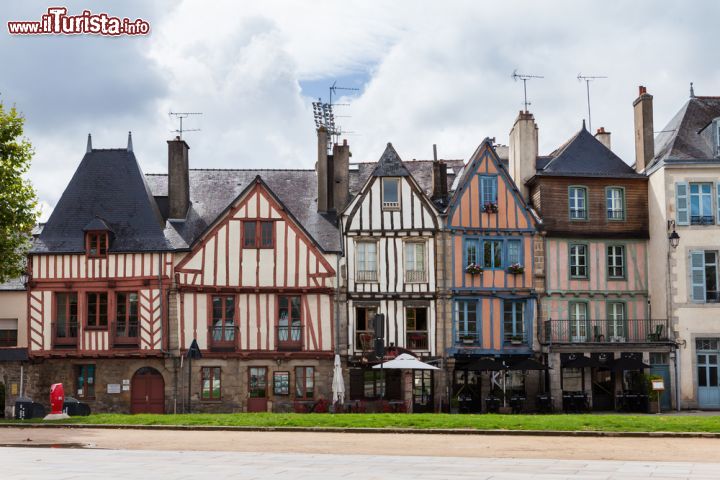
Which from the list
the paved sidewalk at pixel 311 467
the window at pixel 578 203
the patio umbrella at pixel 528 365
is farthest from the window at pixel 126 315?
the window at pixel 578 203

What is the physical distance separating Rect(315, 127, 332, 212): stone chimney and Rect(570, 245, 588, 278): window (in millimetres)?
8546

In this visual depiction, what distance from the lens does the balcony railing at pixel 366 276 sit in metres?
31.9

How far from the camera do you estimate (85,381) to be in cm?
3114

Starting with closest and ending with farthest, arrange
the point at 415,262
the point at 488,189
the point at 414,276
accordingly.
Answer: the point at 414,276
the point at 415,262
the point at 488,189

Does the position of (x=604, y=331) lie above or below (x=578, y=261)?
below

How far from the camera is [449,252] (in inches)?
1267

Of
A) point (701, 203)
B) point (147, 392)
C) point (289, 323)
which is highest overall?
point (701, 203)

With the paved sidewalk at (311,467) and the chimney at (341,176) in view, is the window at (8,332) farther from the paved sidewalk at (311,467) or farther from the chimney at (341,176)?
the paved sidewalk at (311,467)

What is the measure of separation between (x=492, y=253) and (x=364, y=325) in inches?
194

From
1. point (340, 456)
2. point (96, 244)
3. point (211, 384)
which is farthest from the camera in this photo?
point (96, 244)

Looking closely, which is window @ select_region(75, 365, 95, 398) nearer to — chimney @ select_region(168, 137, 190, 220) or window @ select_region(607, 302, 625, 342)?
chimney @ select_region(168, 137, 190, 220)

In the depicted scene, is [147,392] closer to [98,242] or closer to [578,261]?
[98,242]

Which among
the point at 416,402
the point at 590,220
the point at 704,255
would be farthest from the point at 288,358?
the point at 704,255

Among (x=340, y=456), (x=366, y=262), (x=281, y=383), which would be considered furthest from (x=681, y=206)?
(x=340, y=456)
